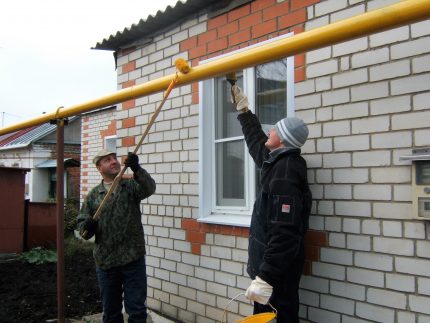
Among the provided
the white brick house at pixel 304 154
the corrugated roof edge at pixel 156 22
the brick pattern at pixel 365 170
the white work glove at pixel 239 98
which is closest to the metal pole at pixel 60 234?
the white brick house at pixel 304 154

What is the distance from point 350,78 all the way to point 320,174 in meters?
0.65

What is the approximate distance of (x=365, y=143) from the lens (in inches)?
109

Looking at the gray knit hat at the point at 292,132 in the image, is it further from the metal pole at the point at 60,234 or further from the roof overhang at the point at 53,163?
the roof overhang at the point at 53,163

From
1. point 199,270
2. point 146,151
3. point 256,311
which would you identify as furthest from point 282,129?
point 146,151

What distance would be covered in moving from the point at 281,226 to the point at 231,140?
5.20 feet

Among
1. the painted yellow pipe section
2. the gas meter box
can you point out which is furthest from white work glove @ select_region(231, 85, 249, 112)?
the gas meter box

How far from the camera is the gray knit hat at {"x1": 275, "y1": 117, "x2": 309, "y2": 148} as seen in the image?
9.11 ft

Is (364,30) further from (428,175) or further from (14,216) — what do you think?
(14,216)

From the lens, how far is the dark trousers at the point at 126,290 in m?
3.71

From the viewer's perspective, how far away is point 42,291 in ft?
21.2

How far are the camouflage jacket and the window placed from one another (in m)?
0.58

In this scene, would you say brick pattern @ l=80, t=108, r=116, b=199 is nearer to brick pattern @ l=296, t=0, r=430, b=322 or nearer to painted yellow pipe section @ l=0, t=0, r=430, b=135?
painted yellow pipe section @ l=0, t=0, r=430, b=135

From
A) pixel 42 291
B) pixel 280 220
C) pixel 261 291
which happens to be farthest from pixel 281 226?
pixel 42 291

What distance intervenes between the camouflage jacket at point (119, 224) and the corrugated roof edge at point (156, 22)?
162 cm
